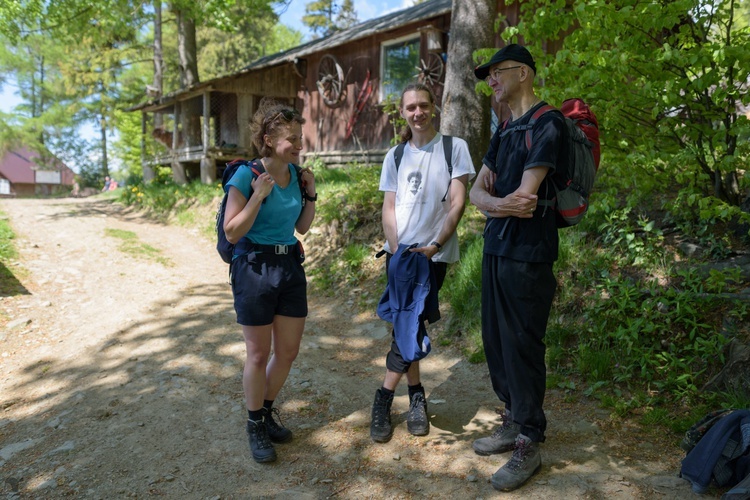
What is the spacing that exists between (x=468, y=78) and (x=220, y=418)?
197 inches

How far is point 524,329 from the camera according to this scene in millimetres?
2812

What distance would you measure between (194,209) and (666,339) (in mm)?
11471

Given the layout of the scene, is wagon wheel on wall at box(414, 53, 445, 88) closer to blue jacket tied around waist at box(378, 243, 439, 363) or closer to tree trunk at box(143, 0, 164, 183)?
blue jacket tied around waist at box(378, 243, 439, 363)

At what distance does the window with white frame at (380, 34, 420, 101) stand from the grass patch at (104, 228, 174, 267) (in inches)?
258

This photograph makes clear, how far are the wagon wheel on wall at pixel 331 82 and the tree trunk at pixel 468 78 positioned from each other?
784 centimetres

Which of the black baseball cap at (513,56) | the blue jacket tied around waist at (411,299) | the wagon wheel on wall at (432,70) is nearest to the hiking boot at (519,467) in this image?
the blue jacket tied around waist at (411,299)

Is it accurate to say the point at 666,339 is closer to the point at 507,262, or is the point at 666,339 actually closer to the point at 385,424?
the point at 507,262

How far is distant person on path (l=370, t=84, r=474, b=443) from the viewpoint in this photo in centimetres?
328

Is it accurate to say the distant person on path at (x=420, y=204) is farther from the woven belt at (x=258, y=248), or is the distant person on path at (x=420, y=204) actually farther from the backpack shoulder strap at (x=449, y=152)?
the woven belt at (x=258, y=248)

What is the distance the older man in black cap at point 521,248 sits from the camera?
2.73m

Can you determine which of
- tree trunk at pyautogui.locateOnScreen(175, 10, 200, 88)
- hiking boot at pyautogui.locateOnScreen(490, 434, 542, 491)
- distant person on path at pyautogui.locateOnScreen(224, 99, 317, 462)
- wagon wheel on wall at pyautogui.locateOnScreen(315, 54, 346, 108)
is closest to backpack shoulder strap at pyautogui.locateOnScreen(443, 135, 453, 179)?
distant person on path at pyautogui.locateOnScreen(224, 99, 317, 462)

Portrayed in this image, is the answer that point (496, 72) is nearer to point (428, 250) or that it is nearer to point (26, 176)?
point (428, 250)

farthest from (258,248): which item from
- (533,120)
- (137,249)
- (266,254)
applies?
(137,249)

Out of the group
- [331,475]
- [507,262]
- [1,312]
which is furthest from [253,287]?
[1,312]
